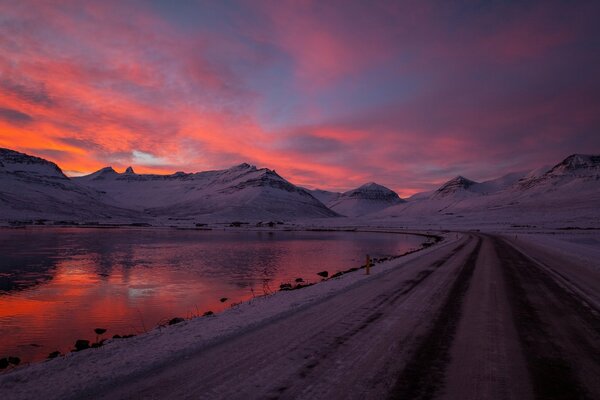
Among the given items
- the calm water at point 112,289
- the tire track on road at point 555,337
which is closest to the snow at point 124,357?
the calm water at point 112,289

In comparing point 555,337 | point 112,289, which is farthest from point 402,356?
point 112,289

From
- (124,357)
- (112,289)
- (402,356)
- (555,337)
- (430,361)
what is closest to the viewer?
(430,361)

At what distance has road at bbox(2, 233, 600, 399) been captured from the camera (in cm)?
605

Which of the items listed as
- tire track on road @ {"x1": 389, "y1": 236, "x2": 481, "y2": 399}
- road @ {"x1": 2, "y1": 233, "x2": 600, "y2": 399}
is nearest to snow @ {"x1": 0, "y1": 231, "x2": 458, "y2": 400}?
road @ {"x1": 2, "y1": 233, "x2": 600, "y2": 399}

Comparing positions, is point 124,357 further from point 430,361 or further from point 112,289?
point 112,289

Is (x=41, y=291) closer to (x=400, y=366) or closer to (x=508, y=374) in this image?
(x=400, y=366)

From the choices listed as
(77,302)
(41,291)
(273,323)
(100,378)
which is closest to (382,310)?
(273,323)

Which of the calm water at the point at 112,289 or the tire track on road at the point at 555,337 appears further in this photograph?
the calm water at the point at 112,289

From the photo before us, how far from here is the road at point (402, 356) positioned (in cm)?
605

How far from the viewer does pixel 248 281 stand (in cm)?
2466

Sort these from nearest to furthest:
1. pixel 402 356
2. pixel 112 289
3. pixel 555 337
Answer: pixel 402 356 → pixel 555 337 → pixel 112 289

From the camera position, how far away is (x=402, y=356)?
24.6 ft

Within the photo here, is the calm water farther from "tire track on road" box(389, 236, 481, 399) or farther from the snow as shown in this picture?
"tire track on road" box(389, 236, 481, 399)

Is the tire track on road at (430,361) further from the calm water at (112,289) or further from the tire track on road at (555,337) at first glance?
the calm water at (112,289)
